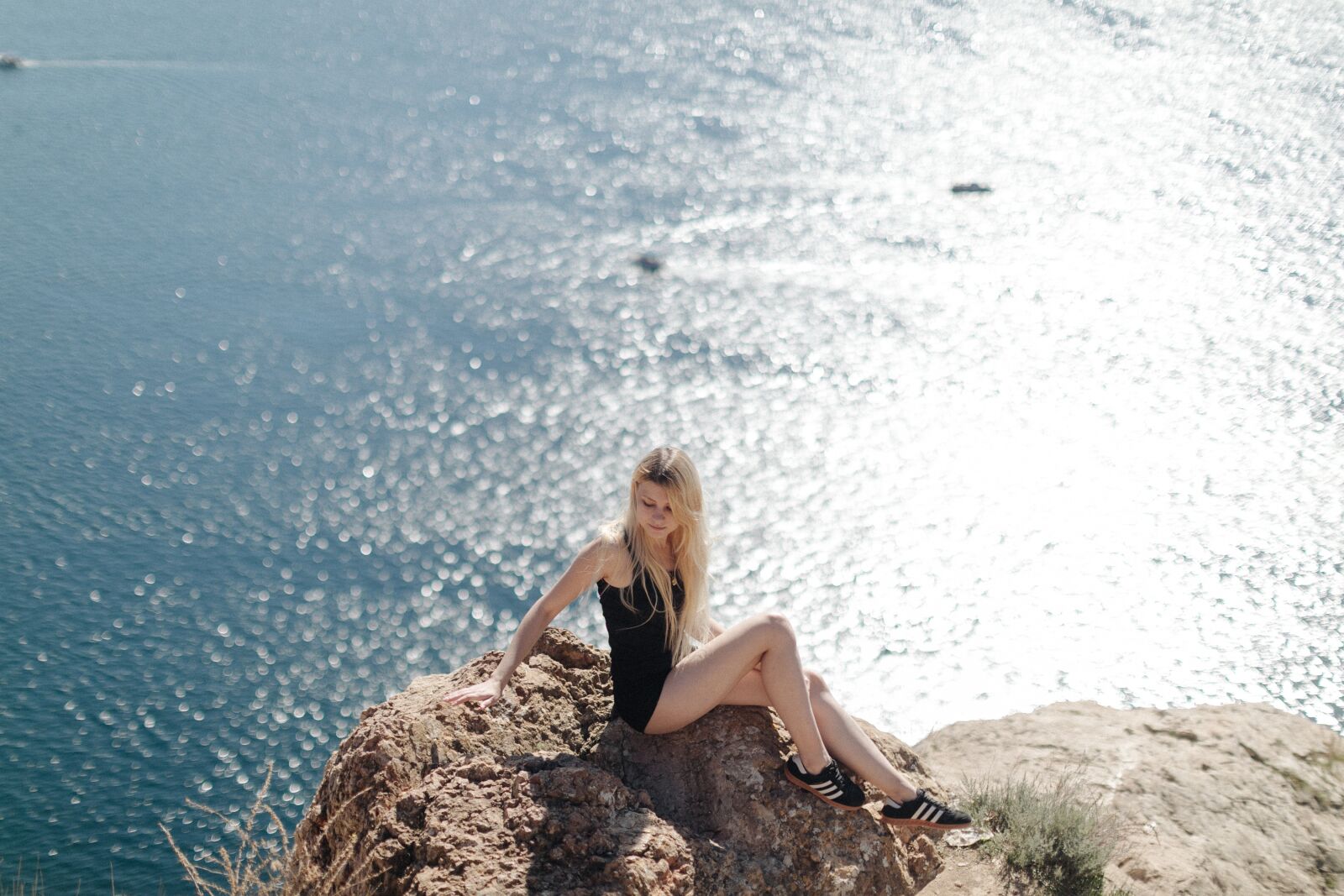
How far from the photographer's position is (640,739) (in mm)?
5594

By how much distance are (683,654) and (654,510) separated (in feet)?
2.40

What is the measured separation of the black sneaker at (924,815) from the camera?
530 cm

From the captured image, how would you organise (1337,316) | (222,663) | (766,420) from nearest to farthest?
(222,663) → (766,420) → (1337,316)

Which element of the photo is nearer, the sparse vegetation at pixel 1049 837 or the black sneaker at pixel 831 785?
the black sneaker at pixel 831 785

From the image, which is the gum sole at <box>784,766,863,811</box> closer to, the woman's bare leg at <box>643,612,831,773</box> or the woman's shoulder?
the woman's bare leg at <box>643,612,831,773</box>

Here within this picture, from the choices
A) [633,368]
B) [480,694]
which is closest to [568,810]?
[480,694]

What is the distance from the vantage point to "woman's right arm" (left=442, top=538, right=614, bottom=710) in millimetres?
5258

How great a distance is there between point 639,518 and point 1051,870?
305 centimetres

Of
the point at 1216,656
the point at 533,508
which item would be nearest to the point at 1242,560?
the point at 1216,656

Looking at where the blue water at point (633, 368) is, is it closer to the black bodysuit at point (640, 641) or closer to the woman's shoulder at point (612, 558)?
the black bodysuit at point (640, 641)

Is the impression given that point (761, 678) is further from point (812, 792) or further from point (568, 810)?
point (568, 810)

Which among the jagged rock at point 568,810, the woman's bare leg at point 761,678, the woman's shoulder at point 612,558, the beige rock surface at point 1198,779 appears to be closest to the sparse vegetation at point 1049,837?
the beige rock surface at point 1198,779

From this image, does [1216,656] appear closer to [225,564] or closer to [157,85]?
[225,564]

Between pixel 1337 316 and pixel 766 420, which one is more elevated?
pixel 1337 316
